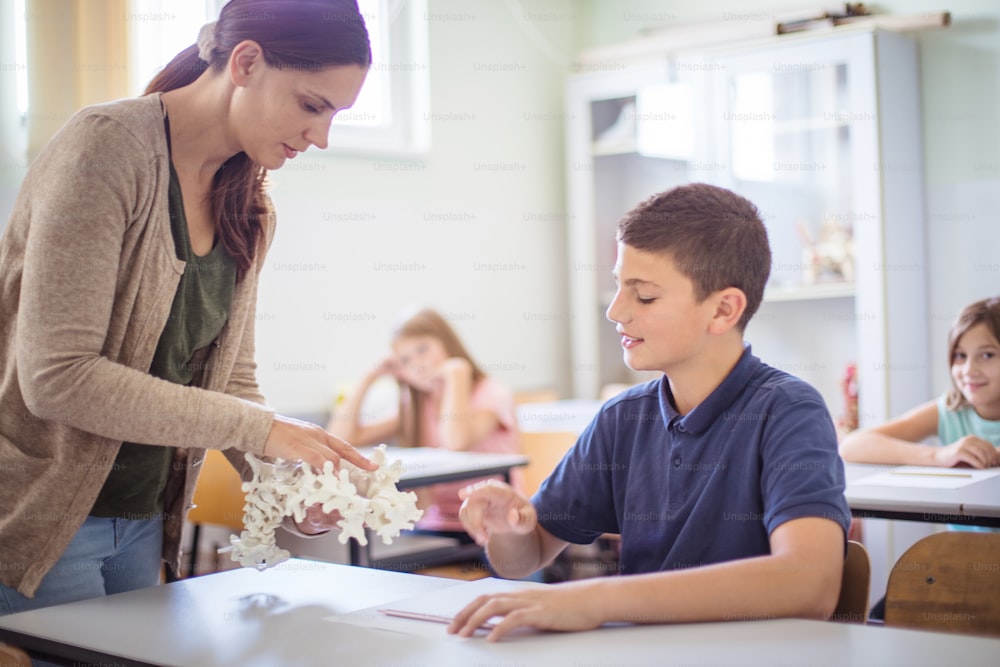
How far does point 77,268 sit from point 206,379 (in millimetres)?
366

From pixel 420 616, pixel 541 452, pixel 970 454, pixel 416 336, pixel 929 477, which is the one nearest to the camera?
pixel 420 616

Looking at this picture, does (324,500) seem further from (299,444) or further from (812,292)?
(812,292)

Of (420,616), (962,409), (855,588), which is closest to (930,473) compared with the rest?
(962,409)

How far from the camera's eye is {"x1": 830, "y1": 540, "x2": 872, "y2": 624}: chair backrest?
152cm

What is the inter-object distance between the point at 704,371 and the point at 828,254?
118 inches

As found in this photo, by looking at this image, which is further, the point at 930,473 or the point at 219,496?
the point at 219,496

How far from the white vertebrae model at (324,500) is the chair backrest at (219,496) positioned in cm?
190

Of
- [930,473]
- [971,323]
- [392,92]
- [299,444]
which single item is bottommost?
[930,473]

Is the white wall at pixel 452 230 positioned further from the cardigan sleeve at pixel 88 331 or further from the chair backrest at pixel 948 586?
the chair backrest at pixel 948 586

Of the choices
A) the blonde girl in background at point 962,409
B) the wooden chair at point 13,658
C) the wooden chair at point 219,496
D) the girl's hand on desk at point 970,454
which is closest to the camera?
the wooden chair at point 13,658

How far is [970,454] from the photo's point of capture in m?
2.71

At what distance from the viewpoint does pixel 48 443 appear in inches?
57.6

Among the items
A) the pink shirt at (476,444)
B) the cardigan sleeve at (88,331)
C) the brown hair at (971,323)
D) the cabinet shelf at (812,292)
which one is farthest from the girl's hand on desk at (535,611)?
the cabinet shelf at (812,292)

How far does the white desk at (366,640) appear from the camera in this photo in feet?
3.72
